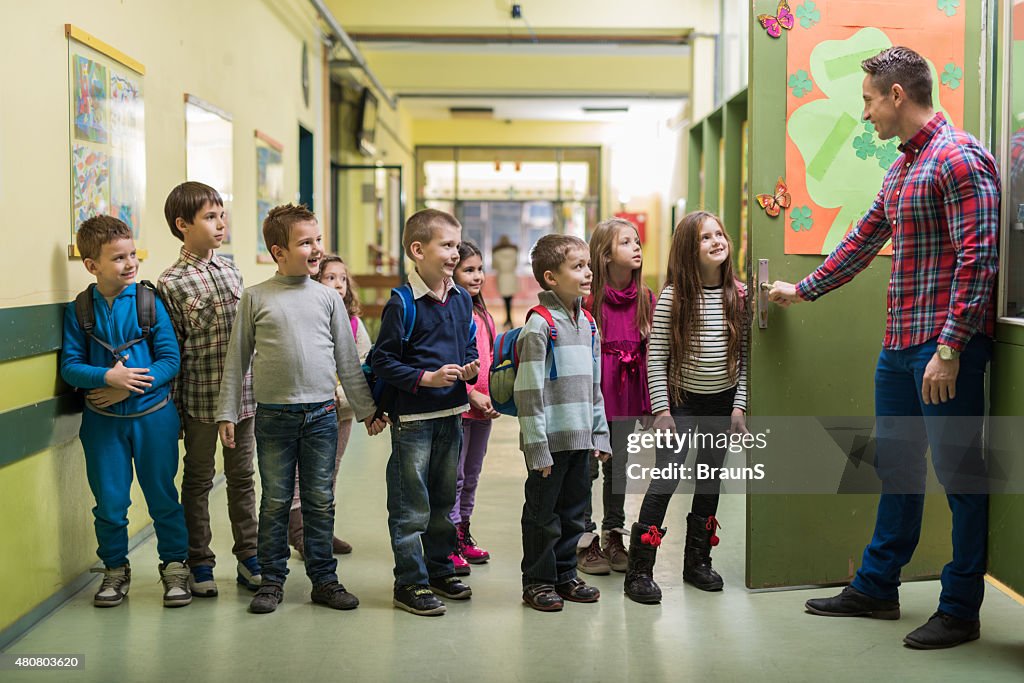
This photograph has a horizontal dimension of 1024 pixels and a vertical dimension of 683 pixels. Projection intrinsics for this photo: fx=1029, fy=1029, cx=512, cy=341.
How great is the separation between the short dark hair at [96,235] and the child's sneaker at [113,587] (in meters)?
0.99

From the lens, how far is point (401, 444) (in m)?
3.13

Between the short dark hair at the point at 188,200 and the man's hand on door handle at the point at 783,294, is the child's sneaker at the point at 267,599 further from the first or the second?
the man's hand on door handle at the point at 783,294

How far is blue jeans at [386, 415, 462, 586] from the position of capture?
3129 mm

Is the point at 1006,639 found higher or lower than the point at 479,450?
lower

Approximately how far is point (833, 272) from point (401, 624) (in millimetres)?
1691

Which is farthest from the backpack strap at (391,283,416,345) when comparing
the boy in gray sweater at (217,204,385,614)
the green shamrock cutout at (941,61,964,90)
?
the green shamrock cutout at (941,61,964,90)

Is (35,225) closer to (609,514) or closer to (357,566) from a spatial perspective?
(357,566)

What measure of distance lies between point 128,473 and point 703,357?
186 cm

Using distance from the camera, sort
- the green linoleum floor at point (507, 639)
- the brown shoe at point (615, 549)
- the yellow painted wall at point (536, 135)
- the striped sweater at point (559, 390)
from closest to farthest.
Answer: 1. the green linoleum floor at point (507, 639)
2. the striped sweater at point (559, 390)
3. the brown shoe at point (615, 549)
4. the yellow painted wall at point (536, 135)

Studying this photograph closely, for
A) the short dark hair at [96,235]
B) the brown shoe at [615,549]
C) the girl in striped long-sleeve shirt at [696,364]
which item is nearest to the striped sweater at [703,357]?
the girl in striped long-sleeve shirt at [696,364]

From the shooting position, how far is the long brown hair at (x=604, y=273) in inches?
140

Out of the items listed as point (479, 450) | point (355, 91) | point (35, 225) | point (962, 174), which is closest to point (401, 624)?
point (479, 450)

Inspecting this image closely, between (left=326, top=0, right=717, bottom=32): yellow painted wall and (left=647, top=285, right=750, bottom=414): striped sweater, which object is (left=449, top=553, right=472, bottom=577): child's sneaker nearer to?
(left=647, top=285, right=750, bottom=414): striped sweater

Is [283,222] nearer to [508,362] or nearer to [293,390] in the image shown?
[293,390]
